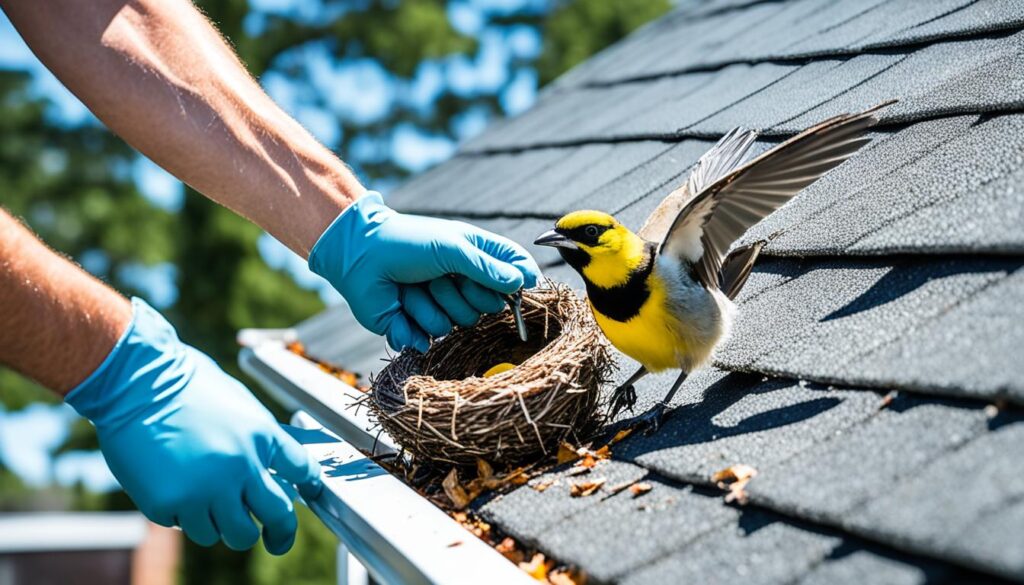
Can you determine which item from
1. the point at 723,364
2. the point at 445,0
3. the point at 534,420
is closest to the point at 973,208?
the point at 723,364

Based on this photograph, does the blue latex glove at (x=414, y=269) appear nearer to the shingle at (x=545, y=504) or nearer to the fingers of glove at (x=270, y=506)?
the fingers of glove at (x=270, y=506)

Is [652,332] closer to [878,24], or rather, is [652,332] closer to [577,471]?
[577,471]

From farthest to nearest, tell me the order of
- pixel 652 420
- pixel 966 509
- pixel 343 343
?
pixel 343 343 < pixel 652 420 < pixel 966 509

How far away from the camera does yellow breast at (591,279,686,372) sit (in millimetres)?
2002

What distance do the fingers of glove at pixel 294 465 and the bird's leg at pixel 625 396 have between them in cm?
74

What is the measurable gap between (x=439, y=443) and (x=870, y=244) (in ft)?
3.33

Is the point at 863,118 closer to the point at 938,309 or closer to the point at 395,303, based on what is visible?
the point at 938,309

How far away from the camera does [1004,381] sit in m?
1.28

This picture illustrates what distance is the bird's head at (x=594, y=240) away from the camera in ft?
6.74

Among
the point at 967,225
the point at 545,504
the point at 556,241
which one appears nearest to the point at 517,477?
the point at 545,504

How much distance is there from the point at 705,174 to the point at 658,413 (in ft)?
2.24

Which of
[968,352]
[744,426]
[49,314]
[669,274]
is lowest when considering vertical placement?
[744,426]

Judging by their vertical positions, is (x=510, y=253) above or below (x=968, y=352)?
above

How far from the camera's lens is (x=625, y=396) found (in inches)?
87.0
